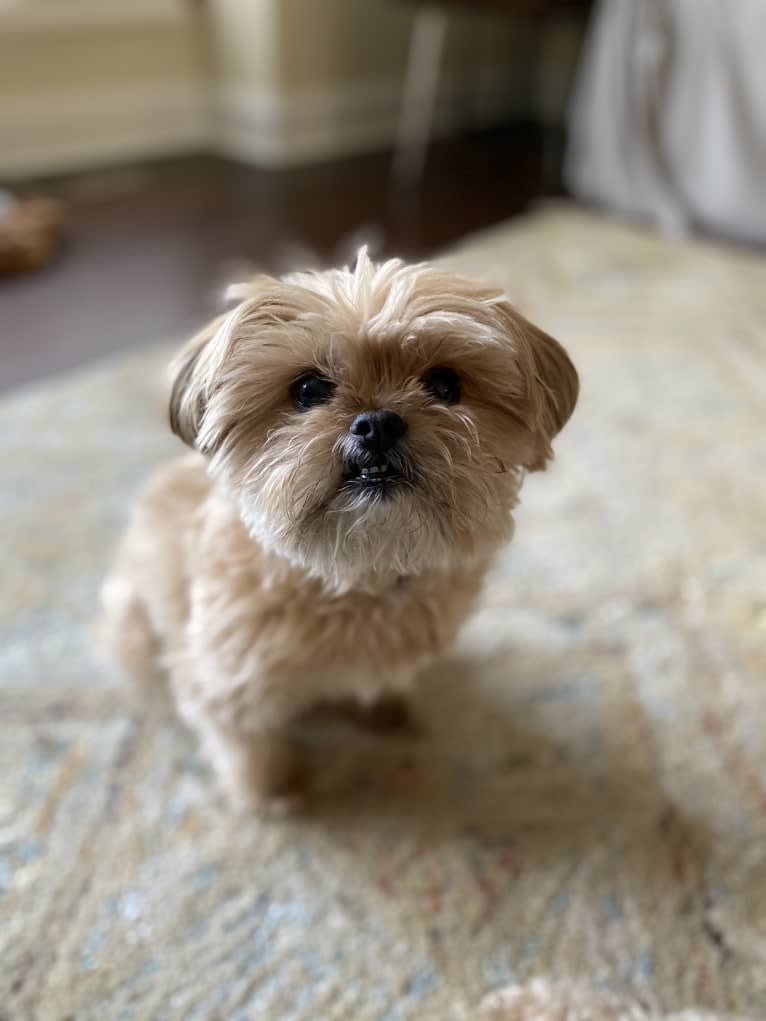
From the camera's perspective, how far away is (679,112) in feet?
8.49

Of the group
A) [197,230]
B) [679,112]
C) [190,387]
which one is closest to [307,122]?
[197,230]

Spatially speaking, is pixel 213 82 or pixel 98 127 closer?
pixel 98 127

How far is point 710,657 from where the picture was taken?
3.77ft

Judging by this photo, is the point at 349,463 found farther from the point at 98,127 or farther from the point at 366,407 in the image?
the point at 98,127

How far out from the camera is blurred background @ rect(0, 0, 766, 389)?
2264 mm

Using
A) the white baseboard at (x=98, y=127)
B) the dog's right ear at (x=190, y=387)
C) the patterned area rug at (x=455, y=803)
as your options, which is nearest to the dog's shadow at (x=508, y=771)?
the patterned area rug at (x=455, y=803)

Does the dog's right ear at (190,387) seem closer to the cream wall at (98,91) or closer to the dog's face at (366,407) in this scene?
the dog's face at (366,407)

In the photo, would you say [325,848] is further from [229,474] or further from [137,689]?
[229,474]

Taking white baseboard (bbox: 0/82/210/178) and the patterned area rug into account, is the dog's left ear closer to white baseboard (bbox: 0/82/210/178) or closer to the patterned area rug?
the patterned area rug

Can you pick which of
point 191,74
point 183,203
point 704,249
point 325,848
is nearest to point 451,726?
point 325,848

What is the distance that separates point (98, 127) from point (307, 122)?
823mm

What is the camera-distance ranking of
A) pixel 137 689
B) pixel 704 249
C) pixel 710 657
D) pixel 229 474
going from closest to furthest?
pixel 229 474, pixel 137 689, pixel 710 657, pixel 704 249

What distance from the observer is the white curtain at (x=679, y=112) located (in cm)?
240

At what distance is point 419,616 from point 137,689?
43cm
